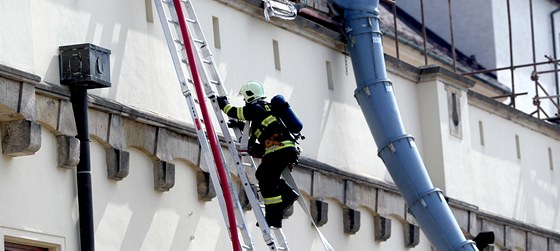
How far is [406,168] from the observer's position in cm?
2642

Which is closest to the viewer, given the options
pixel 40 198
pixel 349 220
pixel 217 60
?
pixel 40 198

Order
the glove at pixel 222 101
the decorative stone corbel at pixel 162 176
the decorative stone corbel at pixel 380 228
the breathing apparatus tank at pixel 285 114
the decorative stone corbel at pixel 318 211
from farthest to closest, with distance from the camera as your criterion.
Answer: the decorative stone corbel at pixel 380 228 < the decorative stone corbel at pixel 318 211 < the decorative stone corbel at pixel 162 176 < the glove at pixel 222 101 < the breathing apparatus tank at pixel 285 114

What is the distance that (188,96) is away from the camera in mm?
20812

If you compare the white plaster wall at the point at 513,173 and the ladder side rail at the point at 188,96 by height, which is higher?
the white plaster wall at the point at 513,173

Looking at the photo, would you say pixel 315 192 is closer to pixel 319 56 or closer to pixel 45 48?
pixel 319 56

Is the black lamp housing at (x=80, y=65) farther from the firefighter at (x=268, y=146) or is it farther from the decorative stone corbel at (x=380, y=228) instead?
the decorative stone corbel at (x=380, y=228)

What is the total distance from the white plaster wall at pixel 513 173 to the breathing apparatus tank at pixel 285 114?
888 cm

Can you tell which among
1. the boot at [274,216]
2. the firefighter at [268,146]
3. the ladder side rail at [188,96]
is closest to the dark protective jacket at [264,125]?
the firefighter at [268,146]

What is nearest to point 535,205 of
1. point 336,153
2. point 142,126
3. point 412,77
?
point 412,77

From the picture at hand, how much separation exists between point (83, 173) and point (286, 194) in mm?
2039

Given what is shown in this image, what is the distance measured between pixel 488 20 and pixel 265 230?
18627 millimetres

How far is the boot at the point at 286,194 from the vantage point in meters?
20.9

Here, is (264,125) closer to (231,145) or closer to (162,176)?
(231,145)

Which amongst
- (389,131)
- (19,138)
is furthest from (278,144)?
(389,131)
